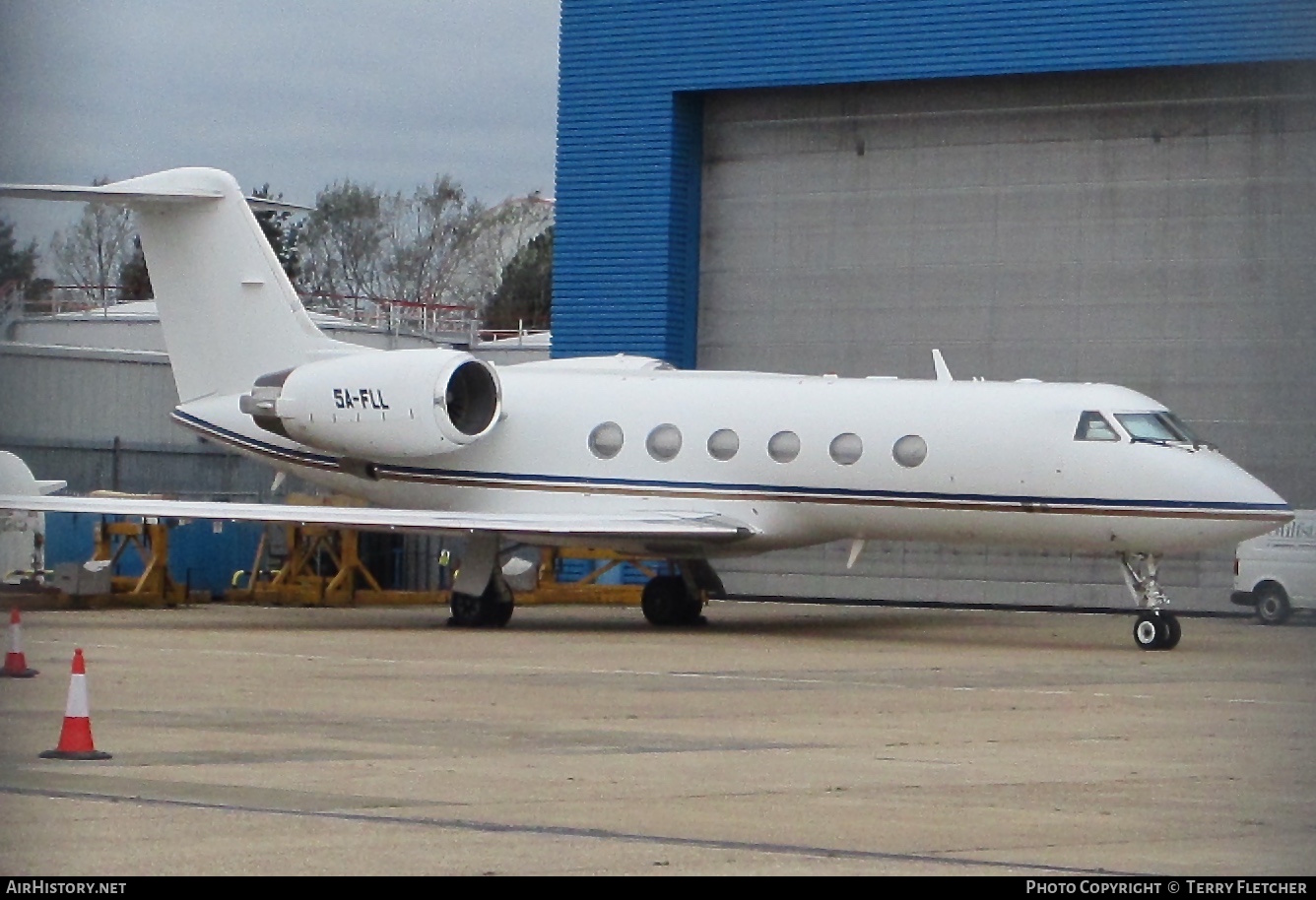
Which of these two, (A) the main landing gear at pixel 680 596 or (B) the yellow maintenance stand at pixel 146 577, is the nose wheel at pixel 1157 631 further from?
(B) the yellow maintenance stand at pixel 146 577

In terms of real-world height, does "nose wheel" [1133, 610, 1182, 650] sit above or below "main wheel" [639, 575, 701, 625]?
above

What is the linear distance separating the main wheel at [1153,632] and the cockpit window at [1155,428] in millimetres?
1755

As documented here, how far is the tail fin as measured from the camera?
80.7ft

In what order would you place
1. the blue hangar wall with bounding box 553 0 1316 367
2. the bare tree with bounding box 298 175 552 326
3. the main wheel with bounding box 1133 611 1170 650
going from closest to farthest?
the main wheel with bounding box 1133 611 1170 650
the blue hangar wall with bounding box 553 0 1316 367
the bare tree with bounding box 298 175 552 326

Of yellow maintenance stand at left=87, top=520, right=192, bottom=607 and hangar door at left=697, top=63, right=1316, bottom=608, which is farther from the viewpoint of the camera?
hangar door at left=697, top=63, right=1316, bottom=608

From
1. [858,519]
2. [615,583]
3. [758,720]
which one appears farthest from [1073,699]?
[615,583]

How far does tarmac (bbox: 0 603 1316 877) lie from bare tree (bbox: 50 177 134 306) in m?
1.24

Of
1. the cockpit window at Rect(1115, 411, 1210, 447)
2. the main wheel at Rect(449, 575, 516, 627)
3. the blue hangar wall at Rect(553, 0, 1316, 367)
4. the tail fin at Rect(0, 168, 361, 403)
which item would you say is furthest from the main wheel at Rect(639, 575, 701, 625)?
the blue hangar wall at Rect(553, 0, 1316, 367)

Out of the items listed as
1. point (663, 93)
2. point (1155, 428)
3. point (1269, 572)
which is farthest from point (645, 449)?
point (663, 93)

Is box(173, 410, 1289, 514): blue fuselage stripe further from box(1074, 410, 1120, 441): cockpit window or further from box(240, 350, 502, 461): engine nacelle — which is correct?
box(1074, 410, 1120, 441): cockpit window

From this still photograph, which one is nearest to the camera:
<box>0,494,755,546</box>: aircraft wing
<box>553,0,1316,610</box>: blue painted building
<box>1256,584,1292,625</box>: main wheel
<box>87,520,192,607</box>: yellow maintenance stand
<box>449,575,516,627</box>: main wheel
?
<box>0,494,755,546</box>: aircraft wing

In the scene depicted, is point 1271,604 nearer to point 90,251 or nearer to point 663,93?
point 663,93

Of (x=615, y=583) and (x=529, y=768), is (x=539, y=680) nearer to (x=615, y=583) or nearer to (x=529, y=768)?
(x=529, y=768)

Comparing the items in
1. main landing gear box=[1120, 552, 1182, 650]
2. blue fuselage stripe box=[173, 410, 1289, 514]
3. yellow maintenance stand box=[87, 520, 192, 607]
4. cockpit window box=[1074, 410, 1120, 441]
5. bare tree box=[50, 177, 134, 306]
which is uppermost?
bare tree box=[50, 177, 134, 306]
